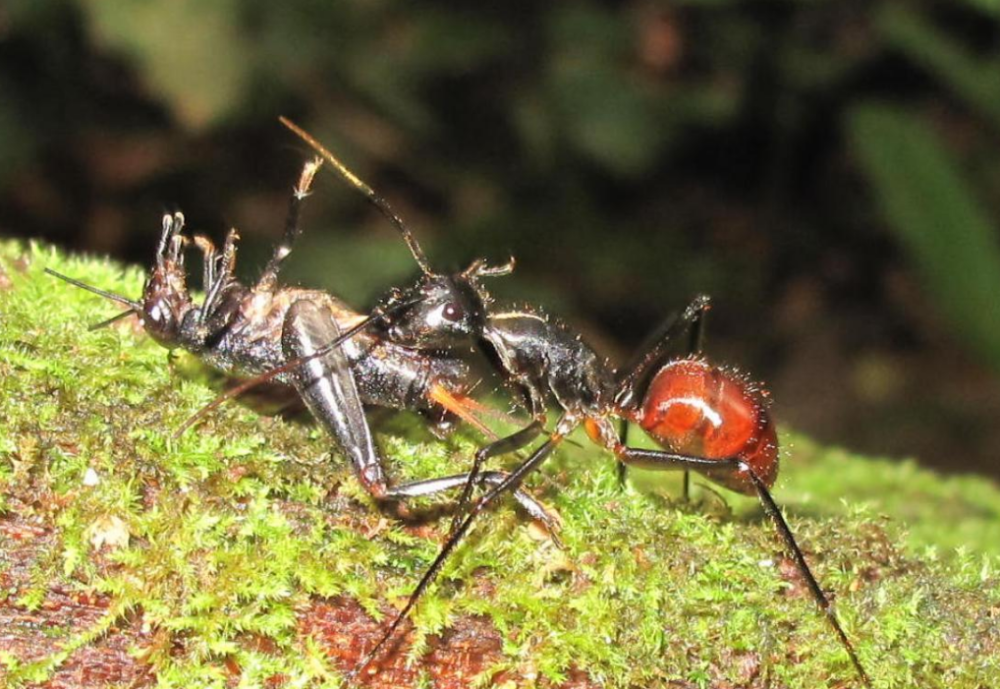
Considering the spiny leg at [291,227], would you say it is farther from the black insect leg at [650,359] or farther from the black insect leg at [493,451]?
the black insect leg at [650,359]

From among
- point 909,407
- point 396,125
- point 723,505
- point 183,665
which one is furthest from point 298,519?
point 909,407

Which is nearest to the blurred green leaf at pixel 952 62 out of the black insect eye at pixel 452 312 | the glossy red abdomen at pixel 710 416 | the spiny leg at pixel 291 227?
the glossy red abdomen at pixel 710 416

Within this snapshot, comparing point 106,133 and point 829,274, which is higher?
point 829,274

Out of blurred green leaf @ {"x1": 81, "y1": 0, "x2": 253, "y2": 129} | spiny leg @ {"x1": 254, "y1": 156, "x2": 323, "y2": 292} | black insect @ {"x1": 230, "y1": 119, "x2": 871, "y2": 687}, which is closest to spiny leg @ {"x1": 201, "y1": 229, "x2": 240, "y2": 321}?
spiny leg @ {"x1": 254, "y1": 156, "x2": 323, "y2": 292}

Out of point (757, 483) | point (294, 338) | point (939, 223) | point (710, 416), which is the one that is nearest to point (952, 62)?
point (939, 223)

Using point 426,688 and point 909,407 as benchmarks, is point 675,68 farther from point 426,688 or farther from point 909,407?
point 426,688

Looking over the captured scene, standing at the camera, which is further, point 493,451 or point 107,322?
point 107,322

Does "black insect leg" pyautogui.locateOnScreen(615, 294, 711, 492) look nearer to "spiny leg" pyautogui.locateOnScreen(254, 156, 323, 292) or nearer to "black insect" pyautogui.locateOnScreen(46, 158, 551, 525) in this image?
"black insect" pyautogui.locateOnScreen(46, 158, 551, 525)

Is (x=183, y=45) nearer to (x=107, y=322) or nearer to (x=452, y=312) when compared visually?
(x=107, y=322)
